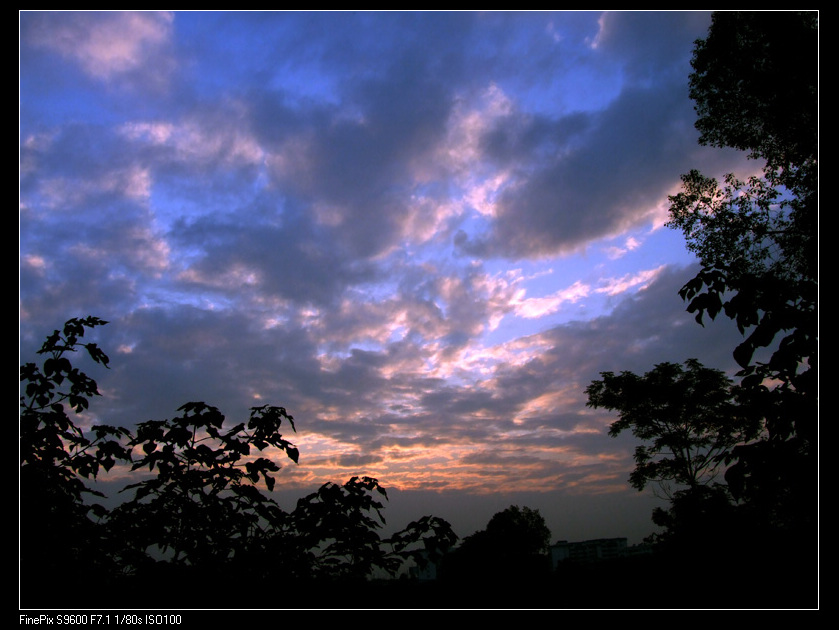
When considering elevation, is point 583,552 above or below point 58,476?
below

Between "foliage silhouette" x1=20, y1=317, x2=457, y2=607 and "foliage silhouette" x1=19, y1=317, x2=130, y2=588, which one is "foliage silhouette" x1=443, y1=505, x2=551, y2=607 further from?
"foliage silhouette" x1=19, y1=317, x2=130, y2=588

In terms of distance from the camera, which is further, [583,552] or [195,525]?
[583,552]

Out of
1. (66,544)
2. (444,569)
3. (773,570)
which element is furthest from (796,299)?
(66,544)

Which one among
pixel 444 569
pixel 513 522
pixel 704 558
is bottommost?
pixel 513 522

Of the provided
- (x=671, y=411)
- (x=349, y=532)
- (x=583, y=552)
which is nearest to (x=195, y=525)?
(x=349, y=532)

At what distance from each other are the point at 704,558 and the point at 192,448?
3128mm

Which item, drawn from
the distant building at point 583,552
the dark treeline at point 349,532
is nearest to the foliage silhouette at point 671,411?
the distant building at point 583,552

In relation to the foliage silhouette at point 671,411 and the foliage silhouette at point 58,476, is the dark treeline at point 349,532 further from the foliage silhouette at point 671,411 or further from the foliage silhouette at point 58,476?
the foliage silhouette at point 671,411

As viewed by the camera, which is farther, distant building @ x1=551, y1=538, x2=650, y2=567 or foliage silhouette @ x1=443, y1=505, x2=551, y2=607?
distant building @ x1=551, y1=538, x2=650, y2=567

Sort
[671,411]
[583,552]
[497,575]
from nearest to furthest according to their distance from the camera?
1. [497,575]
2. [583,552]
3. [671,411]

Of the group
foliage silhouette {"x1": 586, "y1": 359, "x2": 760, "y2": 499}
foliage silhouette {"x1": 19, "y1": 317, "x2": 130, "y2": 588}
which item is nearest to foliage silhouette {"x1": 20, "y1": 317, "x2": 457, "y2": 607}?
foliage silhouette {"x1": 19, "y1": 317, "x2": 130, "y2": 588}

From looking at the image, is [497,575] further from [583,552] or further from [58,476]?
[583,552]

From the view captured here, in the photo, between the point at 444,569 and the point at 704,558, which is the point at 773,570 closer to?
the point at 704,558
